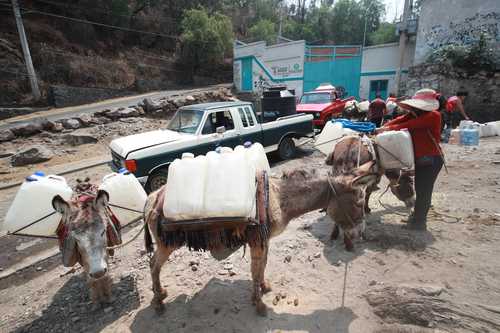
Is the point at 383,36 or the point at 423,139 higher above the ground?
the point at 383,36

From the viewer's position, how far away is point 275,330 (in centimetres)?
262

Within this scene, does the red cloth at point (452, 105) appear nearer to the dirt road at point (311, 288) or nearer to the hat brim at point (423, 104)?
the dirt road at point (311, 288)

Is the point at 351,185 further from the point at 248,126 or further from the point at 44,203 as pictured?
the point at 248,126

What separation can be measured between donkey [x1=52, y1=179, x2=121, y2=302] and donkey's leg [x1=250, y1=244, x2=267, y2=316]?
1402 millimetres

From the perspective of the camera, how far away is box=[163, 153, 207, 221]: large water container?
2289 mm

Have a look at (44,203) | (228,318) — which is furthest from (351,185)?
(44,203)

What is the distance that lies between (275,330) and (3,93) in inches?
966

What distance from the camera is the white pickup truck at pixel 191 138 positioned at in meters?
5.52

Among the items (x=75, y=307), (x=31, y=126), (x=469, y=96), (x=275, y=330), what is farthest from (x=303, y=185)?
(x=469, y=96)

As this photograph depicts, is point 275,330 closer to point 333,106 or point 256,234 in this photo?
point 256,234

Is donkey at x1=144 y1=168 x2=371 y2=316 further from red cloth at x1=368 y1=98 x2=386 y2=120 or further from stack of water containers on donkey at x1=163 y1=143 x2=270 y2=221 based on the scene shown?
red cloth at x1=368 y1=98 x2=386 y2=120

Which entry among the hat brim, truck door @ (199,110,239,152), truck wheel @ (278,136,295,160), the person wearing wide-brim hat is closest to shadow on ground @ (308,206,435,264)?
the person wearing wide-brim hat

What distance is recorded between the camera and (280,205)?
2.80 m

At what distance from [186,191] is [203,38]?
30590 mm
